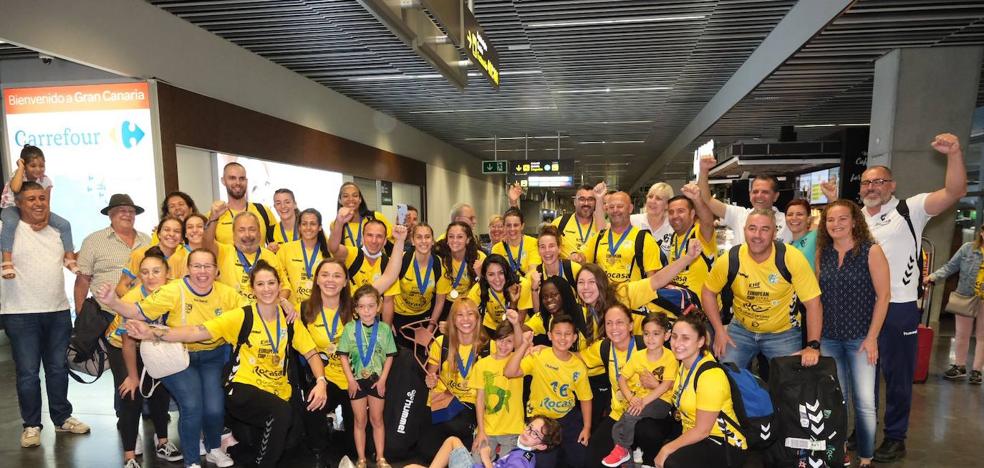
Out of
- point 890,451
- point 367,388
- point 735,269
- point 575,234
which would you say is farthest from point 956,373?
point 367,388

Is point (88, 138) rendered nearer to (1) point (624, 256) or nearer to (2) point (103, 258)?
(2) point (103, 258)

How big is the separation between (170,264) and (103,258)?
2.15ft

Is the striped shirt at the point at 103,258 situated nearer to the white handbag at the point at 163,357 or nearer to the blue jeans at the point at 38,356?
the blue jeans at the point at 38,356

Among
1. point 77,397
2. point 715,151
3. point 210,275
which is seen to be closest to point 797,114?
point 715,151

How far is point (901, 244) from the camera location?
11.1 ft

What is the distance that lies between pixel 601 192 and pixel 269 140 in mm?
4610

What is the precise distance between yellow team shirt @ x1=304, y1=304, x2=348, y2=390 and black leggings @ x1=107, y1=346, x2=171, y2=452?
109 cm

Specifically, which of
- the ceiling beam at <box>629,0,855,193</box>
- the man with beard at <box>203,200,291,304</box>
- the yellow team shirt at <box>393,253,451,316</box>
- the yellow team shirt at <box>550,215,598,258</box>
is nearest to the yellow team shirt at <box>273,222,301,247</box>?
the man with beard at <box>203,200,291,304</box>

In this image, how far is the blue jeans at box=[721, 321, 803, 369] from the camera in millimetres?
3305

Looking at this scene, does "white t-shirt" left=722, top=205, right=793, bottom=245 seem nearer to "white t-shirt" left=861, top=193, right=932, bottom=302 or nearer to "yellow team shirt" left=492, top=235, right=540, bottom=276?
"white t-shirt" left=861, top=193, right=932, bottom=302

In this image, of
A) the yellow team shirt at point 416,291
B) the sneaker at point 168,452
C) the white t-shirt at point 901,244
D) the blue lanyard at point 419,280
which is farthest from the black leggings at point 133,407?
the white t-shirt at point 901,244

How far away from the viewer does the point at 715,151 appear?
44.4 ft

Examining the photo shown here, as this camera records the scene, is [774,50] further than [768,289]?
Yes

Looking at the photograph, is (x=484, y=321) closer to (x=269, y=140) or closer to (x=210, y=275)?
(x=210, y=275)
